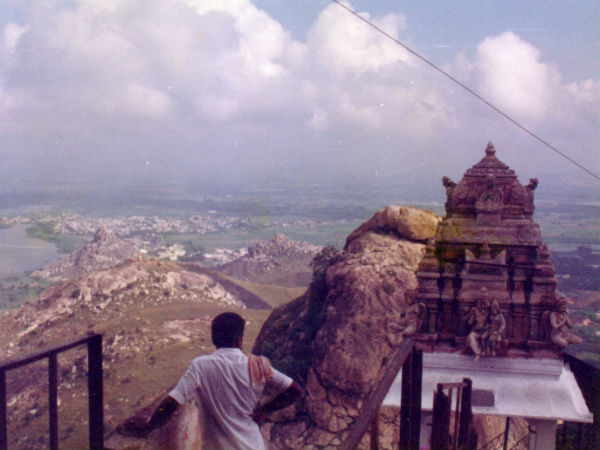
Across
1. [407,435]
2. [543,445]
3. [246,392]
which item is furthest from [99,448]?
[543,445]

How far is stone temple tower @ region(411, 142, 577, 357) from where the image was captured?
30.1ft

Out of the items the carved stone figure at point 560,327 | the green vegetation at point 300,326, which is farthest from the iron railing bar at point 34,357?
the green vegetation at point 300,326

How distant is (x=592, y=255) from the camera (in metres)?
19.3

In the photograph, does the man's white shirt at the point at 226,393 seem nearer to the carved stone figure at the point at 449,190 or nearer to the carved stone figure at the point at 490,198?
the carved stone figure at the point at 490,198

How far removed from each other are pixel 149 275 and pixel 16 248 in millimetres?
7241

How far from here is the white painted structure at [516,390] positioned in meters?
7.82

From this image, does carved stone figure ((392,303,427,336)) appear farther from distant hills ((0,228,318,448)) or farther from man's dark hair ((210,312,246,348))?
distant hills ((0,228,318,448))

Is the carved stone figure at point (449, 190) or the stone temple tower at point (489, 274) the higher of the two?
the carved stone figure at point (449, 190)

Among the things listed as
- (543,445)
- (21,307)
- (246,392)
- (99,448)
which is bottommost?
(21,307)

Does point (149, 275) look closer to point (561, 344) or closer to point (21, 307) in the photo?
point (21, 307)

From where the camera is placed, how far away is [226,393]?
332cm

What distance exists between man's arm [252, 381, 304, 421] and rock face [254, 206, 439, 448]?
315 inches

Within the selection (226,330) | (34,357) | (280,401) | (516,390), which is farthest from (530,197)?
(34,357)

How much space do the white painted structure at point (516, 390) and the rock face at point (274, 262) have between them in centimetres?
1939
